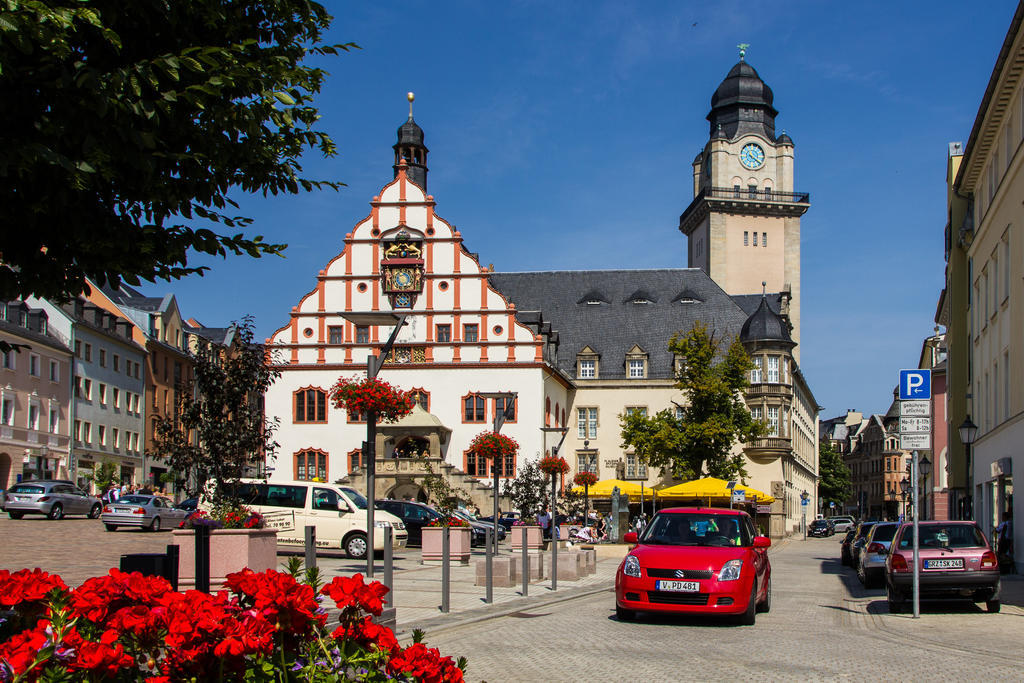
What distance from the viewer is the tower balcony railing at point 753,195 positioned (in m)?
88.1

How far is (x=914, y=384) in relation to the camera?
17.1 m

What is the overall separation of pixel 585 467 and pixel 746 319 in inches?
555

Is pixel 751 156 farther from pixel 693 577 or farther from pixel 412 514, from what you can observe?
pixel 693 577

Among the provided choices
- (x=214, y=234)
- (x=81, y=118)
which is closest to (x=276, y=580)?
(x=81, y=118)

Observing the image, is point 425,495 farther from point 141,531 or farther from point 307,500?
point 307,500

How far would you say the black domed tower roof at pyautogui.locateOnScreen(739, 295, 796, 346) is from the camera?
72062 millimetres

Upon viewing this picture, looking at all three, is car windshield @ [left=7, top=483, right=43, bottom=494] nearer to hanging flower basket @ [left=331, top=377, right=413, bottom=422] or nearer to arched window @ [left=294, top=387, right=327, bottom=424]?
hanging flower basket @ [left=331, top=377, right=413, bottom=422]

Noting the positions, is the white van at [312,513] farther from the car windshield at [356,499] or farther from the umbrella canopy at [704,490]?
the umbrella canopy at [704,490]

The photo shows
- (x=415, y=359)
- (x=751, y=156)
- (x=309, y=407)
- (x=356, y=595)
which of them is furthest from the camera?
(x=751, y=156)

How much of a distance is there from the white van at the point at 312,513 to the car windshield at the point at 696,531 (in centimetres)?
1323

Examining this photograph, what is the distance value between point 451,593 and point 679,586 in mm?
5563

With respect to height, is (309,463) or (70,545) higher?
(309,463)

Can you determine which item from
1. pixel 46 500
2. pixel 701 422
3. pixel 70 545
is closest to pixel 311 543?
pixel 70 545

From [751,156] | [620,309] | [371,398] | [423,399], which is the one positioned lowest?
[371,398]
